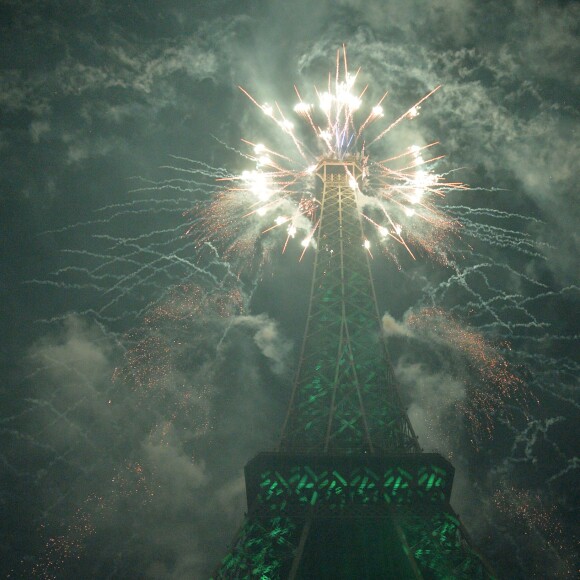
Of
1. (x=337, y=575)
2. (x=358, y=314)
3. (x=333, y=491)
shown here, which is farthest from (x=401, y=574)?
(x=358, y=314)

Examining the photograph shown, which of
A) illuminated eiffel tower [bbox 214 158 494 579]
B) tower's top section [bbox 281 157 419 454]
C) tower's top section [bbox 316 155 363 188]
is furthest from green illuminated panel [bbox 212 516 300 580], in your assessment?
tower's top section [bbox 316 155 363 188]

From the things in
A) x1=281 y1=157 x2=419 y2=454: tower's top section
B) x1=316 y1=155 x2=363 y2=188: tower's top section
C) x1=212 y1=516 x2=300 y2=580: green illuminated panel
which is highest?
x1=316 y1=155 x2=363 y2=188: tower's top section

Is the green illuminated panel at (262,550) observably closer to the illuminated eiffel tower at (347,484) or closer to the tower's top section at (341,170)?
the illuminated eiffel tower at (347,484)

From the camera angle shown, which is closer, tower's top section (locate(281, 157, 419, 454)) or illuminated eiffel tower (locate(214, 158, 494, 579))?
illuminated eiffel tower (locate(214, 158, 494, 579))

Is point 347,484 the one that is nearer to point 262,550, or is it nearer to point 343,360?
point 262,550

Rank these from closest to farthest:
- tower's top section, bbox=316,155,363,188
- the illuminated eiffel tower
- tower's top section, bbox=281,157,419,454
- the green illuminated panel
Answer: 1. the green illuminated panel
2. the illuminated eiffel tower
3. tower's top section, bbox=281,157,419,454
4. tower's top section, bbox=316,155,363,188

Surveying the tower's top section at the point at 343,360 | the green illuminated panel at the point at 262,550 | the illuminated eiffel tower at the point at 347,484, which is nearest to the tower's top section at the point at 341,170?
the tower's top section at the point at 343,360

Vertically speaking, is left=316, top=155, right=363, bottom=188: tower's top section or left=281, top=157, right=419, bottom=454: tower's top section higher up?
left=316, top=155, right=363, bottom=188: tower's top section

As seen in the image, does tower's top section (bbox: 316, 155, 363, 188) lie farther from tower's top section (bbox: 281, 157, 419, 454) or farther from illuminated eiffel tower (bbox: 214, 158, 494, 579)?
illuminated eiffel tower (bbox: 214, 158, 494, 579)
